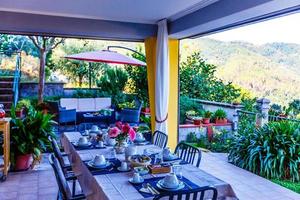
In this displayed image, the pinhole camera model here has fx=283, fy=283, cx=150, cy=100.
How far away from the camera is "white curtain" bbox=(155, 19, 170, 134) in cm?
496

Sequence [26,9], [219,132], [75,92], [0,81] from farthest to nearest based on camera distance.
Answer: [75,92] < [0,81] < [219,132] < [26,9]

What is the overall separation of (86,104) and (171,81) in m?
3.55

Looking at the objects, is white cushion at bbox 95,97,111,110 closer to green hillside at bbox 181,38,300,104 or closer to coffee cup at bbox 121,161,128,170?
green hillside at bbox 181,38,300,104

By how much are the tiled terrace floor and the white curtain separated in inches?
42.4

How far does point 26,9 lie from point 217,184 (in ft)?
12.3

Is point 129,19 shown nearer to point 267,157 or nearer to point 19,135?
point 19,135

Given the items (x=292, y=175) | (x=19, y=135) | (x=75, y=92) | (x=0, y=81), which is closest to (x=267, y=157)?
(x=292, y=175)

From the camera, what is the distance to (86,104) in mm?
8086

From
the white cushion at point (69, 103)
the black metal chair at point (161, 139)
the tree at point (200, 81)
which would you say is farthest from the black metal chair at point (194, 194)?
the white cushion at point (69, 103)

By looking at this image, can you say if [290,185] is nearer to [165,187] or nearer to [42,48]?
[165,187]

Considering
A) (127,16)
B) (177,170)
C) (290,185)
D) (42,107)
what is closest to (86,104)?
(42,107)

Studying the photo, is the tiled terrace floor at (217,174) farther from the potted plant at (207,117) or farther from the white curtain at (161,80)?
the potted plant at (207,117)

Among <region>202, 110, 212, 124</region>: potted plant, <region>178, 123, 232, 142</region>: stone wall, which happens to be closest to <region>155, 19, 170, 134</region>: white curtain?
<region>178, 123, 232, 142</region>: stone wall

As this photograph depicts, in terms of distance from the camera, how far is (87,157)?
9.29ft
